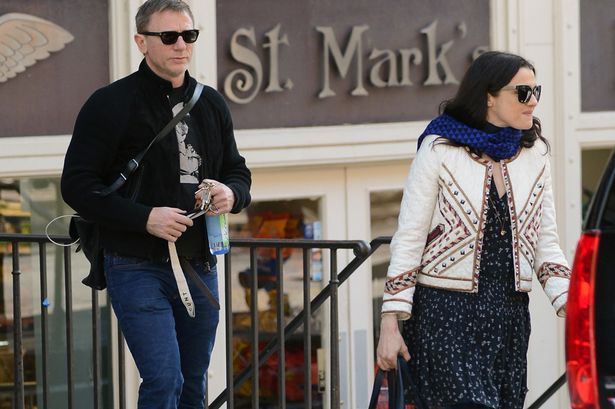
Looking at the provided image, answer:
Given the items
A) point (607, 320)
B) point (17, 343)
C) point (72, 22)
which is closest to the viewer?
A: point (607, 320)

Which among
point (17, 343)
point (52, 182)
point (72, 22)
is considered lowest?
point (17, 343)

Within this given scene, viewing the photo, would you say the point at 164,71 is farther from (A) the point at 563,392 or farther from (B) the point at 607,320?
(A) the point at 563,392

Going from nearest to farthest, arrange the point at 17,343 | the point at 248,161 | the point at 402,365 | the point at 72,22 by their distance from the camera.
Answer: the point at 402,365 < the point at 17,343 < the point at 72,22 < the point at 248,161

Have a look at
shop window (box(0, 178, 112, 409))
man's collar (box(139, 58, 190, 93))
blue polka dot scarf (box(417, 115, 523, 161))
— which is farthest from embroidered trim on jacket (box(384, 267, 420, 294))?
shop window (box(0, 178, 112, 409))

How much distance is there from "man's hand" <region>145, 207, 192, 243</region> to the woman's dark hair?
101cm

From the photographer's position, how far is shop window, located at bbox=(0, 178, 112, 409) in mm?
8352

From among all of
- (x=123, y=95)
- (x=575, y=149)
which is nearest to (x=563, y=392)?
(x=575, y=149)

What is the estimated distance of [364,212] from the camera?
31.0ft

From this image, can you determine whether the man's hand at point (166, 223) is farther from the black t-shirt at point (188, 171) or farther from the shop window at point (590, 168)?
the shop window at point (590, 168)

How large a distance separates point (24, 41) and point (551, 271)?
4165 millimetres

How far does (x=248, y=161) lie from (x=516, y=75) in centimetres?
412

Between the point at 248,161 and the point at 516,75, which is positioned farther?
the point at 248,161

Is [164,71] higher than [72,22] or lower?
lower

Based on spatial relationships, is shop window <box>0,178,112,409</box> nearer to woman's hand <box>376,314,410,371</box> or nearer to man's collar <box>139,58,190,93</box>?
man's collar <box>139,58,190,93</box>
